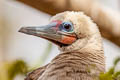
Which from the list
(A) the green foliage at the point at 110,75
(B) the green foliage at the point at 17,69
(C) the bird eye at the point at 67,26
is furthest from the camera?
(C) the bird eye at the point at 67,26

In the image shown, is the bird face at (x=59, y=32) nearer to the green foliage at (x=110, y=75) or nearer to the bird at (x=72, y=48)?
the bird at (x=72, y=48)

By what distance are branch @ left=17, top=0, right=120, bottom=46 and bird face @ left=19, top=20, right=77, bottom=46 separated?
14.1 inches

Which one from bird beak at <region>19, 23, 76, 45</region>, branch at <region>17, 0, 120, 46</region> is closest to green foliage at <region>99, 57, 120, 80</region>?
bird beak at <region>19, 23, 76, 45</region>

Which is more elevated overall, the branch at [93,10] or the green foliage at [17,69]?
the branch at [93,10]

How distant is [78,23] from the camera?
9.18 ft

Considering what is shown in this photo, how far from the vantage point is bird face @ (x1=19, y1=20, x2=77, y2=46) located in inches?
→ 108

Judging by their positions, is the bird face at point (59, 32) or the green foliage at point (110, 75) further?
the bird face at point (59, 32)

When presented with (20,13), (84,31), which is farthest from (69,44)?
(20,13)

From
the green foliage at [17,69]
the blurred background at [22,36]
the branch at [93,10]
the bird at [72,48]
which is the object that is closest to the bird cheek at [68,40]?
the bird at [72,48]

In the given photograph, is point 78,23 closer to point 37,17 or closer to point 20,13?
point 20,13

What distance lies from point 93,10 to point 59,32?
675 mm

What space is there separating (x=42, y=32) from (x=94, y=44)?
0.30m

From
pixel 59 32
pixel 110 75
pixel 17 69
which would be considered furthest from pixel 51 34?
pixel 110 75

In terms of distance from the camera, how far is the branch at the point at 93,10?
3.13 meters
